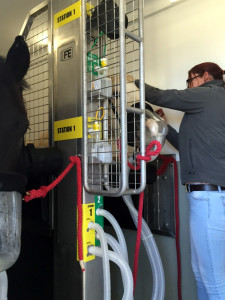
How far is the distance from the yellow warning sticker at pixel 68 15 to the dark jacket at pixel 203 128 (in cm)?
51

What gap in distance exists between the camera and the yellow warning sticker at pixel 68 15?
1.31 m

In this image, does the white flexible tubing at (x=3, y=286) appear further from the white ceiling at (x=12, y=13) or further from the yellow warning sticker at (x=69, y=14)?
the white ceiling at (x=12, y=13)

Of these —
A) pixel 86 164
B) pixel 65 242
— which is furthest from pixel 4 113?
pixel 65 242

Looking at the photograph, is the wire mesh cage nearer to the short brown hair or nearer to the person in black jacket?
the person in black jacket

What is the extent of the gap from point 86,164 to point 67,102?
336mm

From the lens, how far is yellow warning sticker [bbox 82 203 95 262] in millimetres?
1208

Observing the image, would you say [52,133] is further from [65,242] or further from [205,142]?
[205,142]

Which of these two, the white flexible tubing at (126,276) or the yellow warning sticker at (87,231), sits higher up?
the yellow warning sticker at (87,231)

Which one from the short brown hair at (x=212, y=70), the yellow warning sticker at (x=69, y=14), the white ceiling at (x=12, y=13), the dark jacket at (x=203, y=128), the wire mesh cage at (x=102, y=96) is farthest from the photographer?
the white ceiling at (x=12, y=13)

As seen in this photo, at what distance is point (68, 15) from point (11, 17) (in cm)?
106

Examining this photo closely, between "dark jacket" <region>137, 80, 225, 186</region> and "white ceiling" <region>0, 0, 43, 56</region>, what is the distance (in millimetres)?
1323

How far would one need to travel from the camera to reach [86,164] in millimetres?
1220

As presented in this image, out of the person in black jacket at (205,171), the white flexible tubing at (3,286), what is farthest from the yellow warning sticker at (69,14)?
the white flexible tubing at (3,286)

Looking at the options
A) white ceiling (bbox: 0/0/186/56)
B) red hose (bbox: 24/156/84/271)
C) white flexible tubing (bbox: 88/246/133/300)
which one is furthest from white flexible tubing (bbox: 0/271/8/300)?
white ceiling (bbox: 0/0/186/56)
